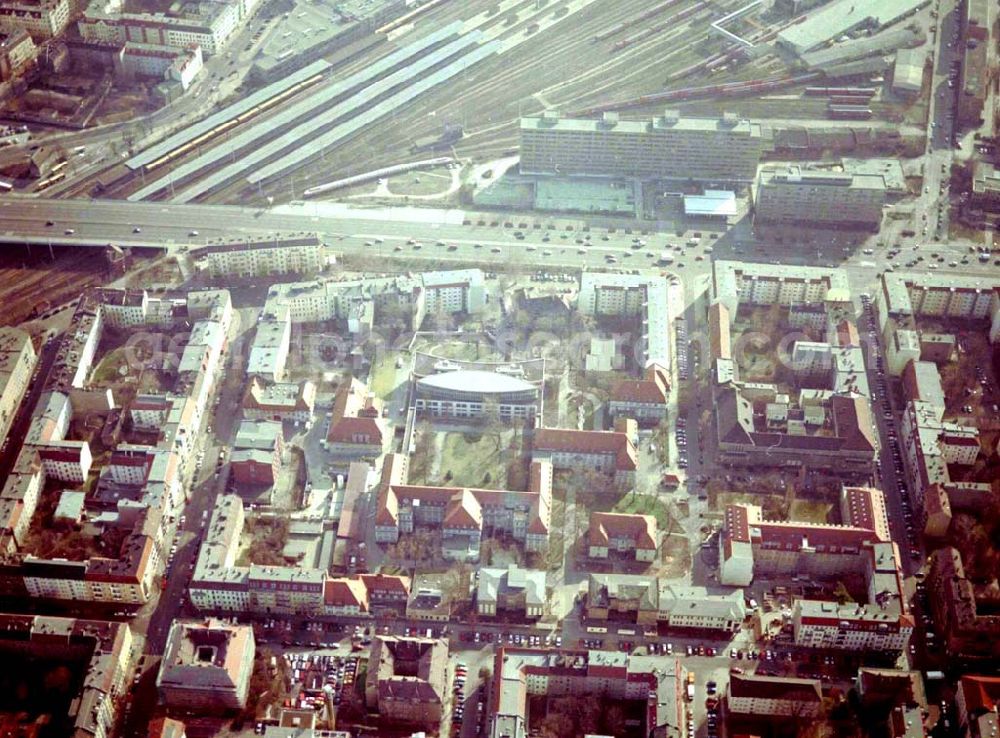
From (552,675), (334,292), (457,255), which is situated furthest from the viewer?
(457,255)

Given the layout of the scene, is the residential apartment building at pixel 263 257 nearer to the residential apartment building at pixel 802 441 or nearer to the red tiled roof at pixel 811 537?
the residential apartment building at pixel 802 441

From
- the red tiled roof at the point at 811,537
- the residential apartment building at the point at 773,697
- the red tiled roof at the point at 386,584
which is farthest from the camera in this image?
the red tiled roof at the point at 811,537

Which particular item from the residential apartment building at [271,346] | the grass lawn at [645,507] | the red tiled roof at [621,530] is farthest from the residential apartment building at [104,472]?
the grass lawn at [645,507]

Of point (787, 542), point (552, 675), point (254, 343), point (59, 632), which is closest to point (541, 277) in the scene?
point (254, 343)

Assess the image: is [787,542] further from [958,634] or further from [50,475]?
[50,475]

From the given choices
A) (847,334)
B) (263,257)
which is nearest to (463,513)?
(263,257)

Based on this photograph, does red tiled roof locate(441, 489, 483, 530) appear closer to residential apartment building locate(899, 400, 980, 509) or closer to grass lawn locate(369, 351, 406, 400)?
grass lawn locate(369, 351, 406, 400)

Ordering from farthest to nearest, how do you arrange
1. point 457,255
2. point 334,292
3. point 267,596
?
point 457,255 → point 334,292 → point 267,596
